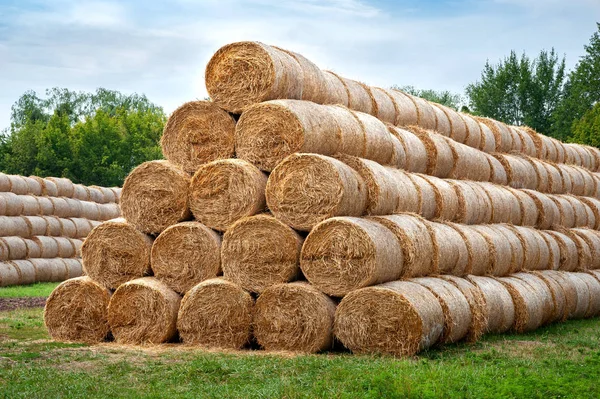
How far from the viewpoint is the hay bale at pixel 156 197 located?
13.2m

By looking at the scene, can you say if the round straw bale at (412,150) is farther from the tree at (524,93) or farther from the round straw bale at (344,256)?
the tree at (524,93)

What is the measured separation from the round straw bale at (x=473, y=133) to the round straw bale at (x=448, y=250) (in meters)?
4.95

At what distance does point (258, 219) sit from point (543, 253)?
26.5 ft

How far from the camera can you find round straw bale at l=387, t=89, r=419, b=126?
17094mm

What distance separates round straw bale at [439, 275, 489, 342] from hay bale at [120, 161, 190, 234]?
4079 mm

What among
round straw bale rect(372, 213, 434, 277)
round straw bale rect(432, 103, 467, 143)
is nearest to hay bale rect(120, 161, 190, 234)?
round straw bale rect(372, 213, 434, 277)

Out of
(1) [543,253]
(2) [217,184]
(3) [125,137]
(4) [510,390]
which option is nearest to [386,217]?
(2) [217,184]

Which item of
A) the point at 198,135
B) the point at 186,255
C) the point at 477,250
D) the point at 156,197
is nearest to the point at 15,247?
the point at 156,197

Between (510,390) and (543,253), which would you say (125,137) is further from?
(510,390)

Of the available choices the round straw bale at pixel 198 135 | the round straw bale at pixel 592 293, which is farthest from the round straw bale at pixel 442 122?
the round straw bale at pixel 198 135

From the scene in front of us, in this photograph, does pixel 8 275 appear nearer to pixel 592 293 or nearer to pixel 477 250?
pixel 477 250

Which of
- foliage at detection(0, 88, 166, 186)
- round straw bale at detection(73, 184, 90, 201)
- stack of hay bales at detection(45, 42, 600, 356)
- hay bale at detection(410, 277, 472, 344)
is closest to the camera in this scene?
stack of hay bales at detection(45, 42, 600, 356)

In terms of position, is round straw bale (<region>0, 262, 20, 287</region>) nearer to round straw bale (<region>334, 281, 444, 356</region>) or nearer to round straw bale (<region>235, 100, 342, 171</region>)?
round straw bale (<region>235, 100, 342, 171</region>)

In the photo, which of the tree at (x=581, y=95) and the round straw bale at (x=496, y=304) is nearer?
the round straw bale at (x=496, y=304)
